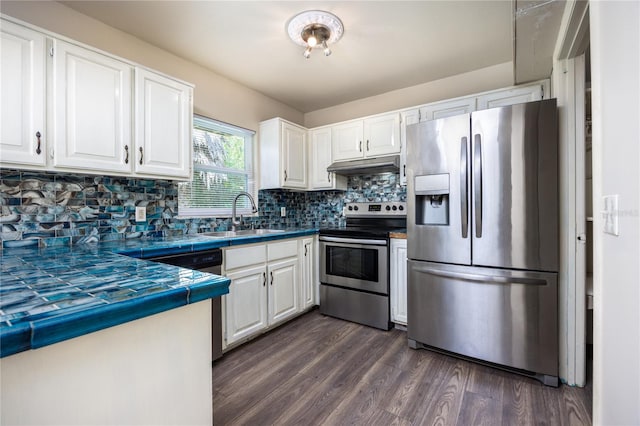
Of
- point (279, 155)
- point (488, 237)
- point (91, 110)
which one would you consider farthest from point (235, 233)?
point (488, 237)

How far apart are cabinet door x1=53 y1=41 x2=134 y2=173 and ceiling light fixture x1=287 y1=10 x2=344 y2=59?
3.85ft

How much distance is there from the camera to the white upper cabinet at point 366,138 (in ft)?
9.52

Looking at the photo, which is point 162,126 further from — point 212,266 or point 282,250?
point 282,250

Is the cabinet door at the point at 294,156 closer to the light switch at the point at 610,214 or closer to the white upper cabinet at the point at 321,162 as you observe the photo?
the white upper cabinet at the point at 321,162

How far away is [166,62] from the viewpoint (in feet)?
7.87

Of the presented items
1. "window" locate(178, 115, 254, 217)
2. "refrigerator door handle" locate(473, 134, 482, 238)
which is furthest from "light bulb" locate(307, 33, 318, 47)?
"refrigerator door handle" locate(473, 134, 482, 238)

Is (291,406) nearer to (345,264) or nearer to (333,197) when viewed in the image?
(345,264)

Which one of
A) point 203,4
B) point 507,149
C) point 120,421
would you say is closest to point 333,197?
point 507,149

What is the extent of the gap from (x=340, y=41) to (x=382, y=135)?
40.3 inches

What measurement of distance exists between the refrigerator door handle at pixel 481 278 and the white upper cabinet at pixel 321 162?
1.52 meters

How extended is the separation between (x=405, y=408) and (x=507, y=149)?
1.72 metres

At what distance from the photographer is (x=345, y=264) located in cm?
282

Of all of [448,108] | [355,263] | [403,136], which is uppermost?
[448,108]

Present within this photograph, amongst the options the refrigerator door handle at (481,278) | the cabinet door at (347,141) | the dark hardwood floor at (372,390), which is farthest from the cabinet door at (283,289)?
the cabinet door at (347,141)
